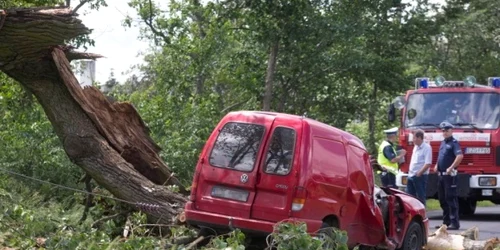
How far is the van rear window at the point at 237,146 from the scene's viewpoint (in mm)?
10906

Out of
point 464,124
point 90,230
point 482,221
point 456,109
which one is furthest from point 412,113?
point 90,230

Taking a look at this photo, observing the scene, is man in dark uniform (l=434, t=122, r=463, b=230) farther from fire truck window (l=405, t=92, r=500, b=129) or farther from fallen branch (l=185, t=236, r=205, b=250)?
fallen branch (l=185, t=236, r=205, b=250)

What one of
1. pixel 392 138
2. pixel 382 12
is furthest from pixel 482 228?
pixel 382 12

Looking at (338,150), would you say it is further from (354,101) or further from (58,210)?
(354,101)

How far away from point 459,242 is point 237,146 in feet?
12.3

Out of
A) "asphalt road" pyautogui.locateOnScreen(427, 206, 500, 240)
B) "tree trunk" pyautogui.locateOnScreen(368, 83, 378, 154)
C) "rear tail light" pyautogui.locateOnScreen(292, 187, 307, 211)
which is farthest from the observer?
"tree trunk" pyautogui.locateOnScreen(368, 83, 378, 154)

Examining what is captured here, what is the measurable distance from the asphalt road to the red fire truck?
17.9 inches

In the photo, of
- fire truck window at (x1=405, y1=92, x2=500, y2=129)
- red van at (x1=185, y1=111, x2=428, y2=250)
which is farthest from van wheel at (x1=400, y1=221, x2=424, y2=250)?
fire truck window at (x1=405, y1=92, x2=500, y2=129)

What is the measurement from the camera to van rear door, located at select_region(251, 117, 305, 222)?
10641mm

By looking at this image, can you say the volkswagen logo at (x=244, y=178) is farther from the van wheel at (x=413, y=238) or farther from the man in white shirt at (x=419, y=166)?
the man in white shirt at (x=419, y=166)

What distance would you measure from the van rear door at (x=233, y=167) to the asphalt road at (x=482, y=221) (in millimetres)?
5862

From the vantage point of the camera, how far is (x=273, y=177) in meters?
10.7

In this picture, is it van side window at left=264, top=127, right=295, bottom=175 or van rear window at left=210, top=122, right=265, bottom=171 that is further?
van rear window at left=210, top=122, right=265, bottom=171

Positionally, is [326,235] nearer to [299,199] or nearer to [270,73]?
[299,199]
